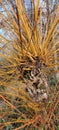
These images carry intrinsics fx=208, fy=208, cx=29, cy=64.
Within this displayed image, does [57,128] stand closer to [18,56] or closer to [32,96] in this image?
[32,96]

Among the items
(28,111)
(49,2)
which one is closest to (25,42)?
(49,2)

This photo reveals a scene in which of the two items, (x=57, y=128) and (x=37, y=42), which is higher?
(x=37, y=42)

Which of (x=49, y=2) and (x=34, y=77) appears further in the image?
(x=49, y=2)

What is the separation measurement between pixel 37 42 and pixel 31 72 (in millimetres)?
249

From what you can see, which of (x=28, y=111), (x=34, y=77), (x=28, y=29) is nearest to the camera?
(x=28, y=29)

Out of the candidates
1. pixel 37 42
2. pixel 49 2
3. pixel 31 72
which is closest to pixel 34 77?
pixel 31 72

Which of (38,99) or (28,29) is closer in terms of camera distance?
(28,29)

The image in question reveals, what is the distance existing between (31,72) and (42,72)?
99 mm

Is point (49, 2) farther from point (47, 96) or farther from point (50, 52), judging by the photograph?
point (47, 96)

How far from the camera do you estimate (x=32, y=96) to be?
175cm

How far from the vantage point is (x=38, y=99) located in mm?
1737

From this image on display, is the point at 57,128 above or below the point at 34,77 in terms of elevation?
below

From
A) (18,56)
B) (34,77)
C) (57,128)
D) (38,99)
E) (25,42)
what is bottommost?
(57,128)

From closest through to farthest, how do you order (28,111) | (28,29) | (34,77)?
(28,29) < (34,77) < (28,111)
